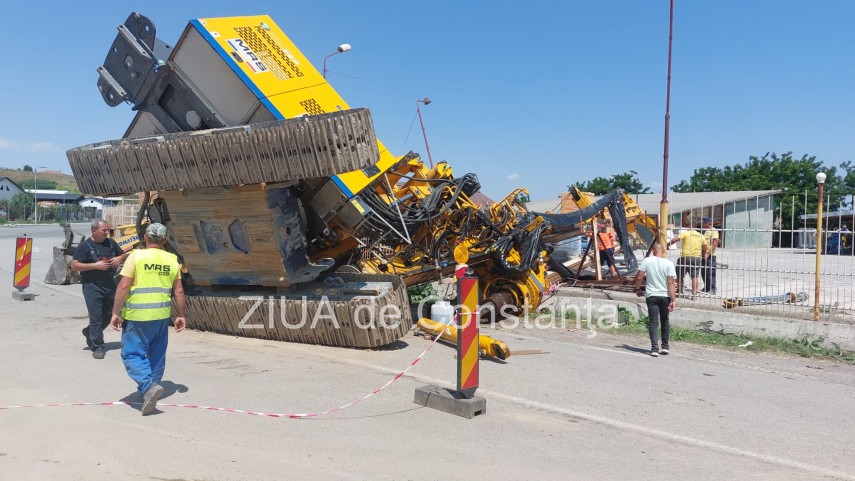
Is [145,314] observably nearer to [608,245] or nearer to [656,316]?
[656,316]

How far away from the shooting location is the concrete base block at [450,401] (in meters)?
5.01

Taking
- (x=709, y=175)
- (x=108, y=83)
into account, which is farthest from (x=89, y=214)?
(x=108, y=83)

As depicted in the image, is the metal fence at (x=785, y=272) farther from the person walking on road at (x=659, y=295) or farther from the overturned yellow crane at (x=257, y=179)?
the overturned yellow crane at (x=257, y=179)

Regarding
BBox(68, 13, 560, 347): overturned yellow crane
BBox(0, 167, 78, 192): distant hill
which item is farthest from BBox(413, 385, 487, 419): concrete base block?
BBox(0, 167, 78, 192): distant hill

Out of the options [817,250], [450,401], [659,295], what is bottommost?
[450,401]

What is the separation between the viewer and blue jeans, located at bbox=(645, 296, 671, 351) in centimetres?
786

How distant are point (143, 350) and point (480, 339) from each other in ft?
11.4

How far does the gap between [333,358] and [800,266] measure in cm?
701

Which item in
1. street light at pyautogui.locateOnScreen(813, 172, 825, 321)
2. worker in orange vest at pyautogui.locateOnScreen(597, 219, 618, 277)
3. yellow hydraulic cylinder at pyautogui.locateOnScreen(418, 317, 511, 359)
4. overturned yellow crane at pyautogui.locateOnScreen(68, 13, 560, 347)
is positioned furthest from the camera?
worker in orange vest at pyautogui.locateOnScreen(597, 219, 618, 277)

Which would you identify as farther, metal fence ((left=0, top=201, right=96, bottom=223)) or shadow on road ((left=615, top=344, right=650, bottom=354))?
metal fence ((left=0, top=201, right=96, bottom=223))

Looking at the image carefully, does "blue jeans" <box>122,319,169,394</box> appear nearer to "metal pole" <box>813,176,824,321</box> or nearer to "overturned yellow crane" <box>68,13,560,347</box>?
"overturned yellow crane" <box>68,13,560,347</box>

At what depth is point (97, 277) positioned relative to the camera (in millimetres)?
6746

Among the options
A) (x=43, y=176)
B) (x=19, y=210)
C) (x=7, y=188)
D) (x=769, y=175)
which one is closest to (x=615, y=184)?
(x=769, y=175)

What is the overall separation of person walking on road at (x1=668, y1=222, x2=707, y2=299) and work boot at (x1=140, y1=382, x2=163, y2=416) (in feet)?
27.0
